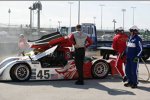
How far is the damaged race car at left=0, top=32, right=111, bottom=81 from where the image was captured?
11180mm

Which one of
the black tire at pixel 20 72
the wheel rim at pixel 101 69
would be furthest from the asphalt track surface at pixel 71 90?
the wheel rim at pixel 101 69

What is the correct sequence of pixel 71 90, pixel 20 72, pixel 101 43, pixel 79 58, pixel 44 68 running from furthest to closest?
pixel 101 43 → pixel 44 68 → pixel 20 72 → pixel 79 58 → pixel 71 90

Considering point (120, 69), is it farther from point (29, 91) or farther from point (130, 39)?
point (29, 91)

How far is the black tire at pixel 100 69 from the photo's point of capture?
39.3 feet

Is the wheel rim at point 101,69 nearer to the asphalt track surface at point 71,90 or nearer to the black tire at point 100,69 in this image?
the black tire at point 100,69

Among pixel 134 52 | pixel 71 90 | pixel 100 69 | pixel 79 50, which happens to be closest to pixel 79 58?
pixel 79 50

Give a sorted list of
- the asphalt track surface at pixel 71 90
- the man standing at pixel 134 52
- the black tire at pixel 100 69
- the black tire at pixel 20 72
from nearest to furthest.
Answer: the asphalt track surface at pixel 71 90, the man standing at pixel 134 52, the black tire at pixel 20 72, the black tire at pixel 100 69

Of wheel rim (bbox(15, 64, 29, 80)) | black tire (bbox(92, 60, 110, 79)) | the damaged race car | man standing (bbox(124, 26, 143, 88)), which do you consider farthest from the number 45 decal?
man standing (bbox(124, 26, 143, 88))

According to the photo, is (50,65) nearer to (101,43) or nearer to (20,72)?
(20,72)

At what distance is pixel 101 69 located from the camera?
12094 mm

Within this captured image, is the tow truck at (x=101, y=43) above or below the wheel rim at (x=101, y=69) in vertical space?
above

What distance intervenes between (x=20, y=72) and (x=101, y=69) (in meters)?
2.73

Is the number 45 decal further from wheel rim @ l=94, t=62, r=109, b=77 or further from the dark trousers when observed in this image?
wheel rim @ l=94, t=62, r=109, b=77

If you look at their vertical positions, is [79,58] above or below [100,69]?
above
